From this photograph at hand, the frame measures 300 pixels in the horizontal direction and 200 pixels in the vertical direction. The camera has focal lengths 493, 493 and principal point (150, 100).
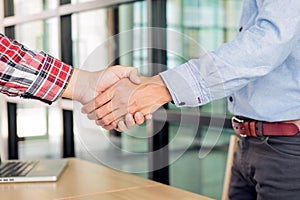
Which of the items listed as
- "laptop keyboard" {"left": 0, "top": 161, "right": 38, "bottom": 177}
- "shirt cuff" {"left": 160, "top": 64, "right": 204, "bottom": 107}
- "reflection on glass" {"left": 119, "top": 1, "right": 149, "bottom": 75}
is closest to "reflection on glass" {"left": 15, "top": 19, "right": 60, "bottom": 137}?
"reflection on glass" {"left": 119, "top": 1, "right": 149, "bottom": 75}

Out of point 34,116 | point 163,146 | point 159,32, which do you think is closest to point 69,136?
point 34,116

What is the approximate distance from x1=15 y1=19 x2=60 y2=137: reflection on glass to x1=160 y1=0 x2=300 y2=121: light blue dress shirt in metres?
2.25

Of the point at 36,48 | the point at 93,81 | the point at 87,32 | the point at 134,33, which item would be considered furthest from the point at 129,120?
the point at 36,48

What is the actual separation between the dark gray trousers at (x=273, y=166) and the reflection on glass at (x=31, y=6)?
7.62ft

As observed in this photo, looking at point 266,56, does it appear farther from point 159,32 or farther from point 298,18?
point 159,32

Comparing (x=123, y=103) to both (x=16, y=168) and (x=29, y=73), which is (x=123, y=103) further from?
(x=16, y=168)

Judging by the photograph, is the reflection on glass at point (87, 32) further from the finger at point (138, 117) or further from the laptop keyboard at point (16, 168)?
the finger at point (138, 117)

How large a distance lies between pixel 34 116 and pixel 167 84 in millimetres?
2900

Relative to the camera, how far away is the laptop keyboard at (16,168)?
1.45m

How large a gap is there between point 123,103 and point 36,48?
2.52m

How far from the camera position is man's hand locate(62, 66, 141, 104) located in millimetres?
1417

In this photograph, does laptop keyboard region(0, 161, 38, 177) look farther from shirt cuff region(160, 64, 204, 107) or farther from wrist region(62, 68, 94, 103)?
shirt cuff region(160, 64, 204, 107)

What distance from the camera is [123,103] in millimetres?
1434

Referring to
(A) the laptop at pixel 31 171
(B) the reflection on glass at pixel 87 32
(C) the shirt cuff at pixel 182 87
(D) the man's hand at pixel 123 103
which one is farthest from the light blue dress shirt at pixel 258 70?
(B) the reflection on glass at pixel 87 32
